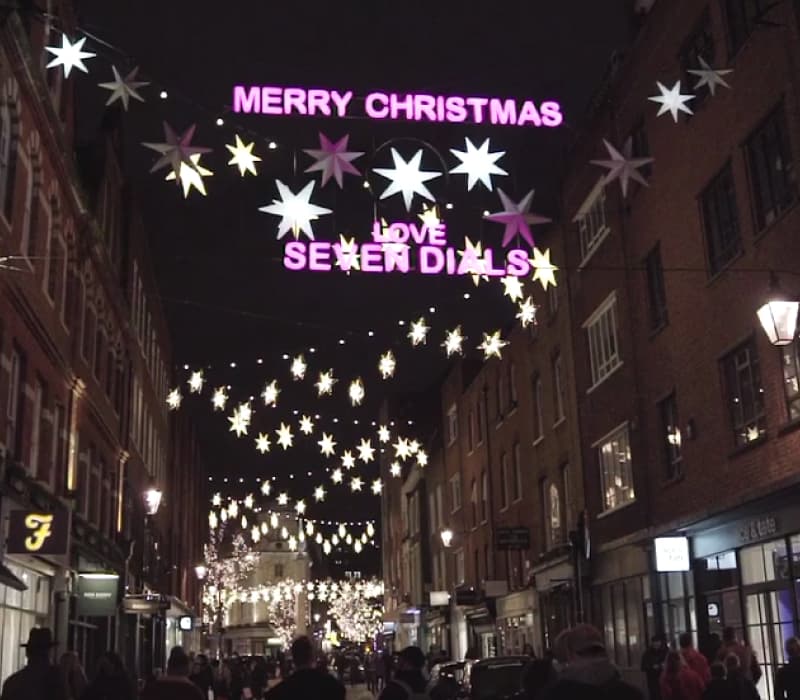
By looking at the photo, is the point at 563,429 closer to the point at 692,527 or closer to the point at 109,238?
the point at 692,527

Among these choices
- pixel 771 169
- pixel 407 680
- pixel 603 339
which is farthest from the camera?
pixel 603 339

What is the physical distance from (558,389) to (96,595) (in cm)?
1446

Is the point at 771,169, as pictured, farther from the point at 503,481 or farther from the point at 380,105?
the point at 503,481

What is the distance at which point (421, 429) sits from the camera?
69.3 m

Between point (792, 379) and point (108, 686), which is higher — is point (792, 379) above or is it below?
above

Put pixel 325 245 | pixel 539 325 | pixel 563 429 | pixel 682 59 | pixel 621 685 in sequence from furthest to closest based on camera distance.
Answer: pixel 539 325 < pixel 563 429 < pixel 682 59 < pixel 325 245 < pixel 621 685

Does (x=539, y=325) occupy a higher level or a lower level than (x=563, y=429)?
higher

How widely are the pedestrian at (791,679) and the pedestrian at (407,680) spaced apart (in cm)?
506

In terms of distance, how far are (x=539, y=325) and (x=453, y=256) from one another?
589 inches

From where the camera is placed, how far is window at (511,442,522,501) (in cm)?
3528

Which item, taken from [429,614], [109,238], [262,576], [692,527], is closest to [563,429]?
[692,527]

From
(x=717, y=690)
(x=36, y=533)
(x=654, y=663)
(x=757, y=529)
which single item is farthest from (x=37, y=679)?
(x=654, y=663)

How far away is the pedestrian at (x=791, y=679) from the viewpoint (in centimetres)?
1178

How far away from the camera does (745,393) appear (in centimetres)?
1762
